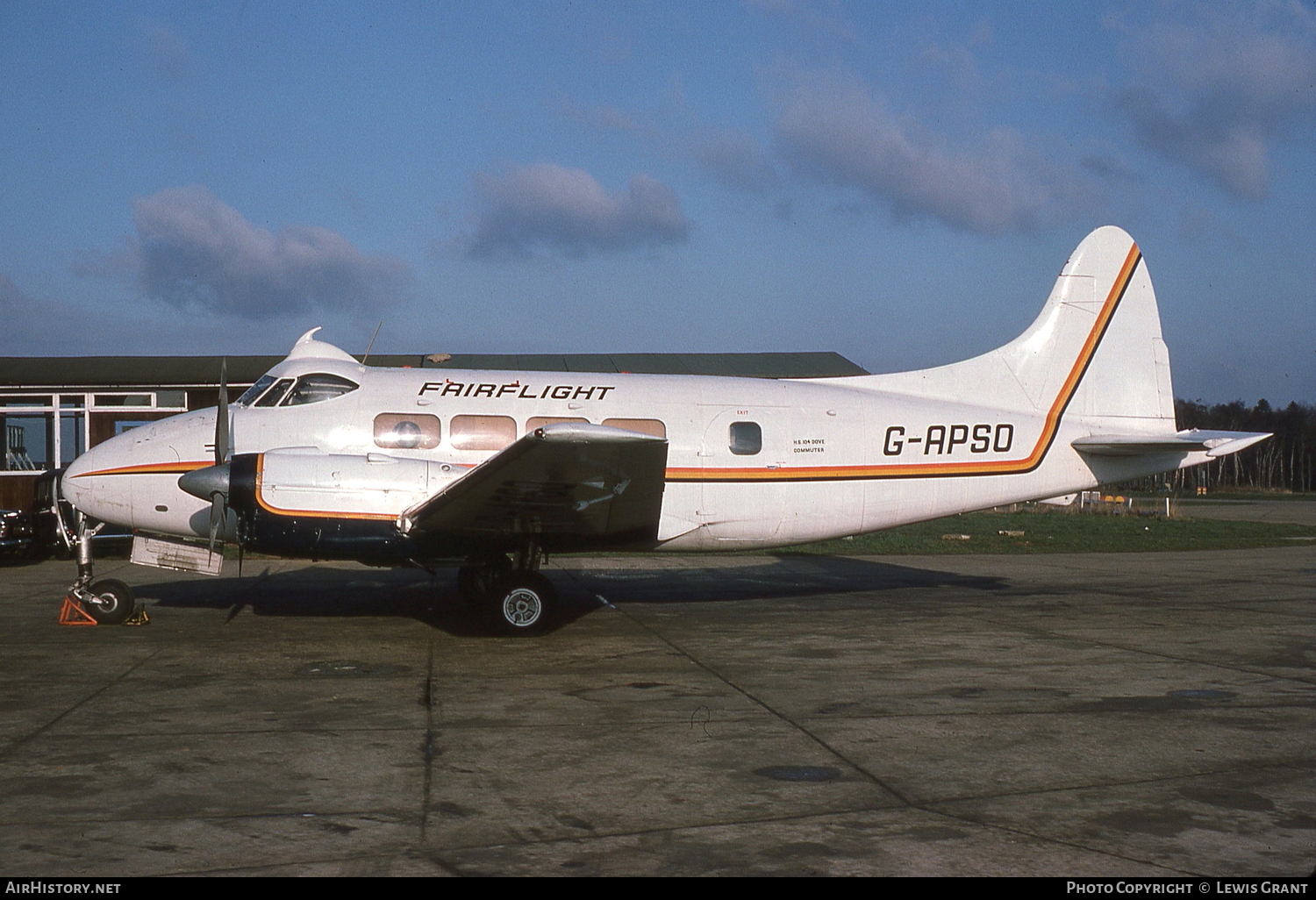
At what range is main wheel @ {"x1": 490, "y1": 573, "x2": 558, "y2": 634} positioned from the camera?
37.6 feet

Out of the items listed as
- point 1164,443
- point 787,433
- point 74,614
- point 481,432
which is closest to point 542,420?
point 481,432

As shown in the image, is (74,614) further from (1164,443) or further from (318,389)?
(1164,443)

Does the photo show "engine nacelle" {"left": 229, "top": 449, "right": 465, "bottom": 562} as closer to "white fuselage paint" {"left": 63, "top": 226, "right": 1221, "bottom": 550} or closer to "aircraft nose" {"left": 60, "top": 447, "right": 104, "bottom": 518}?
"white fuselage paint" {"left": 63, "top": 226, "right": 1221, "bottom": 550}

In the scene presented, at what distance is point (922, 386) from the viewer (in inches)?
553

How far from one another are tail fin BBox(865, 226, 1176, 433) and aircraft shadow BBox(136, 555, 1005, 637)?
3723mm

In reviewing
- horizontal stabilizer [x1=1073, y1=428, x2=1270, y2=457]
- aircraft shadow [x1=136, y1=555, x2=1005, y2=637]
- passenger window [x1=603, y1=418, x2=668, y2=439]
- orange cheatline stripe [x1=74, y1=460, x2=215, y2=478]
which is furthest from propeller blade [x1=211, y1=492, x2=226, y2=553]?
horizontal stabilizer [x1=1073, y1=428, x2=1270, y2=457]

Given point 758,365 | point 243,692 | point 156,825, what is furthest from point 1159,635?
point 758,365

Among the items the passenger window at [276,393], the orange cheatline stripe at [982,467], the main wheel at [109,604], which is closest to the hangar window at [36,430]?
the main wheel at [109,604]

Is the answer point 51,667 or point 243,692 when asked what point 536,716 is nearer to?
point 243,692

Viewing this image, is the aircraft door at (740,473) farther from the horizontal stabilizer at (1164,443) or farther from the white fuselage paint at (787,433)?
the horizontal stabilizer at (1164,443)

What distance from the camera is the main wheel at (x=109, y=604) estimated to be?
472 inches

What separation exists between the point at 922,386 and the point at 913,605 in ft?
9.80

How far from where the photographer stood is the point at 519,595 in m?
11.5

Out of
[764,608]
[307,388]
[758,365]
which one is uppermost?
[758,365]
